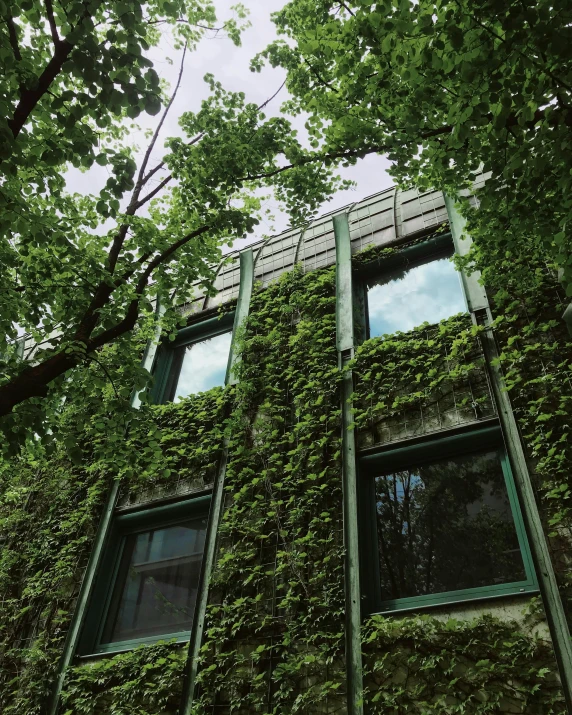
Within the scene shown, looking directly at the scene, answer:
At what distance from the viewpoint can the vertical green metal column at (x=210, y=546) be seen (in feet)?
18.2

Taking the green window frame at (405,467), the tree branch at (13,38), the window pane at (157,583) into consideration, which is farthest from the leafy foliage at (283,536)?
the tree branch at (13,38)

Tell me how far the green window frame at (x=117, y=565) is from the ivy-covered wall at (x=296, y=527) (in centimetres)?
25

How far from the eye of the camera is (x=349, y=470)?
600 cm

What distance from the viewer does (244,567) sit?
596 centimetres

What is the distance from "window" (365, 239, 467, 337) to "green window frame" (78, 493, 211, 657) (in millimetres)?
3401

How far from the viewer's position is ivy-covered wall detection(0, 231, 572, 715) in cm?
455

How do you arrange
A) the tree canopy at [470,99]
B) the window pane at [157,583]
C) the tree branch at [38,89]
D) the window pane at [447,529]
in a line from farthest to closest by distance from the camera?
the window pane at [157,583] → the window pane at [447,529] → the tree branch at [38,89] → the tree canopy at [470,99]

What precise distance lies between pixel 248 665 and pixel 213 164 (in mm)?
5531

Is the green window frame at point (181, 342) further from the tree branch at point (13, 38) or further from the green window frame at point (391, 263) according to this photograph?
the tree branch at point (13, 38)

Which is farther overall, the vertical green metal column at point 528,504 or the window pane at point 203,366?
the window pane at point 203,366

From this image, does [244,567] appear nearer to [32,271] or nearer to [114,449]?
[114,449]

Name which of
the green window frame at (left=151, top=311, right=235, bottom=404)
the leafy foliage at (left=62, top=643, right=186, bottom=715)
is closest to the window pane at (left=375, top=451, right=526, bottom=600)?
the leafy foliage at (left=62, top=643, right=186, bottom=715)

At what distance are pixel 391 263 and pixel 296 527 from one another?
4.10 meters

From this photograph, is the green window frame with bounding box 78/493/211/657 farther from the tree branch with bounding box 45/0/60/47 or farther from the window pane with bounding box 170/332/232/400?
the tree branch with bounding box 45/0/60/47
